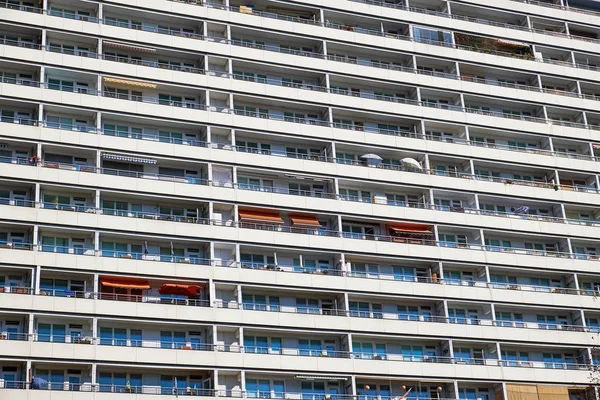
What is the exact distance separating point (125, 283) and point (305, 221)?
14.5 metres

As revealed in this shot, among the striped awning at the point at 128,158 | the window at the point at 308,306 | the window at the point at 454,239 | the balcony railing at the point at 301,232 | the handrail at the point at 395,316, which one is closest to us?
the balcony railing at the point at 301,232

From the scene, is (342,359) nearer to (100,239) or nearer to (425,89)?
(100,239)

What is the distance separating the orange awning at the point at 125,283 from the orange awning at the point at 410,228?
19689 millimetres

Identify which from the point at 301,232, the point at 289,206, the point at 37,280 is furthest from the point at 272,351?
the point at 37,280

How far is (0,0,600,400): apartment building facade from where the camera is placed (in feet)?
223

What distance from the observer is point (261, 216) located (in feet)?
245

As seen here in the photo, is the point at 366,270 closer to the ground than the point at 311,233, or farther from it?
closer to the ground

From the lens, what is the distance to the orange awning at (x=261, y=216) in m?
73.9

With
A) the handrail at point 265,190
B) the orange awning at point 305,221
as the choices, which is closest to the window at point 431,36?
the handrail at point 265,190

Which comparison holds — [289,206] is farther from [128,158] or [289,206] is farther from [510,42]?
[510,42]

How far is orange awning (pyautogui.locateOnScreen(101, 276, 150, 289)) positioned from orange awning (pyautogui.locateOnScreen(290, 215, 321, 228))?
12.4m

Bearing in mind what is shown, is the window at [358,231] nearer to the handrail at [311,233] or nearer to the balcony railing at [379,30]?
the handrail at [311,233]

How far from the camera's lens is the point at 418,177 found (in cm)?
8106

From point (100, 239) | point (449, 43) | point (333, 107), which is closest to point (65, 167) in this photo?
point (100, 239)
